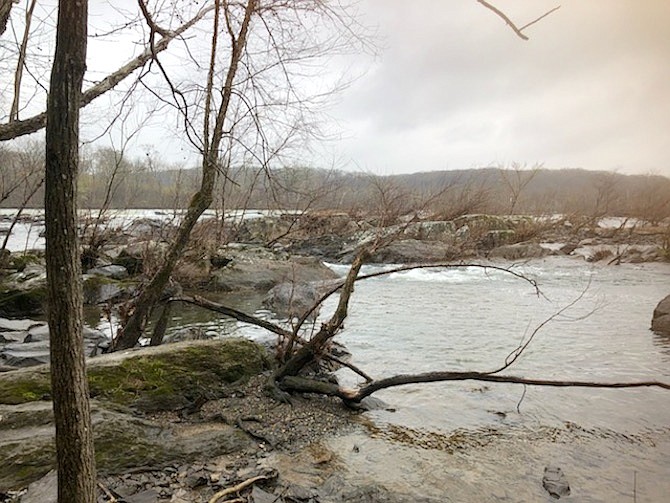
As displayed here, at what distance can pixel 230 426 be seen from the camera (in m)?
→ 3.95

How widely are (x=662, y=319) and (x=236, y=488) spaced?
7786 millimetres

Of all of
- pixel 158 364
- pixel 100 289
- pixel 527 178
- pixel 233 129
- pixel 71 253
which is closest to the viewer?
pixel 71 253

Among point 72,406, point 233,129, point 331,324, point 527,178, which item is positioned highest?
point 527,178

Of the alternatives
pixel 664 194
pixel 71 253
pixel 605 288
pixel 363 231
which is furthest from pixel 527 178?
pixel 71 253

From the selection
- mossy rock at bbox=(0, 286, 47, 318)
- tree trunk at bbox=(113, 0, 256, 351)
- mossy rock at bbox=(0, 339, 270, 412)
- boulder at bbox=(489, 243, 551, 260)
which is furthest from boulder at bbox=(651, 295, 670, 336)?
mossy rock at bbox=(0, 286, 47, 318)

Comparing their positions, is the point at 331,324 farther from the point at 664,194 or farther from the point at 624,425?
the point at 664,194

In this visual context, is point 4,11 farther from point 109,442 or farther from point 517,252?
point 517,252

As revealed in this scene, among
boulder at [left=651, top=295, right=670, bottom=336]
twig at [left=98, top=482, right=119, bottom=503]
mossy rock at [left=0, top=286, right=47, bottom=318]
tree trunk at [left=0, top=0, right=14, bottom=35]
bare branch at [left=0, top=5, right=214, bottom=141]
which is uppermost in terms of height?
tree trunk at [left=0, top=0, right=14, bottom=35]

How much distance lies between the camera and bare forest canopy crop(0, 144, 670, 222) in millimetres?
7789

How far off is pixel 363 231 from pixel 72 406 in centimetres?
2014

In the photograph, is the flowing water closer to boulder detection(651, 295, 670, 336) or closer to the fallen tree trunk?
boulder detection(651, 295, 670, 336)

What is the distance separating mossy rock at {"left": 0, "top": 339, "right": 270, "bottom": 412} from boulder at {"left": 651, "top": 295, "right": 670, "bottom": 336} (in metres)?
6.53

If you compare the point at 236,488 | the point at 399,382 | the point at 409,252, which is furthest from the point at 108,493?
the point at 409,252

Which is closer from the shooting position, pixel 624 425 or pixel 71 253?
pixel 71 253
